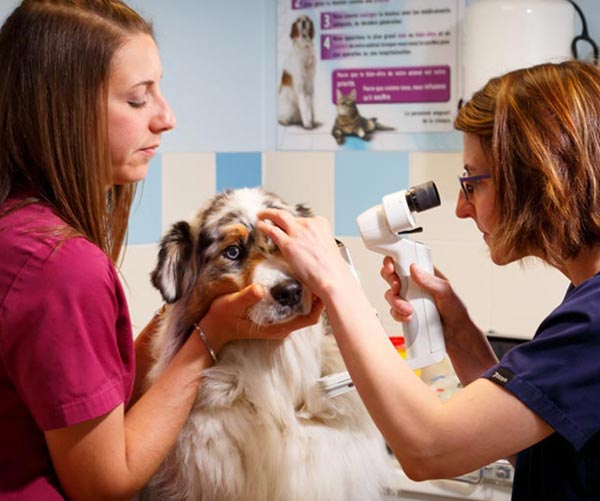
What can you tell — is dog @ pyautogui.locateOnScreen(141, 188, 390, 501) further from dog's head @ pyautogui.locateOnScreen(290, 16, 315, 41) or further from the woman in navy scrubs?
dog's head @ pyautogui.locateOnScreen(290, 16, 315, 41)

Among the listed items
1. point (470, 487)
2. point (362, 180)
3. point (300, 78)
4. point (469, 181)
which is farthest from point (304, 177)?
point (469, 181)

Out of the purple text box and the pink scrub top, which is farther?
the purple text box

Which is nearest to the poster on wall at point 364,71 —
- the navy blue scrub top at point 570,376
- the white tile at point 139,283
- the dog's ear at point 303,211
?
the white tile at point 139,283

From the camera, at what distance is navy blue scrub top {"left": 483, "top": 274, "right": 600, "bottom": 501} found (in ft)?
3.77

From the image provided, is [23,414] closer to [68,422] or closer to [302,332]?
[68,422]

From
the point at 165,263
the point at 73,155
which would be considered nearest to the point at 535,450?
the point at 165,263

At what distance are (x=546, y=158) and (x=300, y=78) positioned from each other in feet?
6.77

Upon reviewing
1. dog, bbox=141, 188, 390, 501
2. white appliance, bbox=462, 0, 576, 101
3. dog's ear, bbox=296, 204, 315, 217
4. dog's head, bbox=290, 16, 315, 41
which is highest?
dog's head, bbox=290, 16, 315, 41

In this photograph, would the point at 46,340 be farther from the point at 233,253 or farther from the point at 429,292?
the point at 429,292

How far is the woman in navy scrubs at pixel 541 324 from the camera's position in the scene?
45.6 inches

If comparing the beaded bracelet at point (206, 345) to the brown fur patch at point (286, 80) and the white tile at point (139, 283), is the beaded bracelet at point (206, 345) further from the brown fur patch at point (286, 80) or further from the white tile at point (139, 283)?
the brown fur patch at point (286, 80)

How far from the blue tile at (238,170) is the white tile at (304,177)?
56 mm

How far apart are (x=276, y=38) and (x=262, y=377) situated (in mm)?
2062

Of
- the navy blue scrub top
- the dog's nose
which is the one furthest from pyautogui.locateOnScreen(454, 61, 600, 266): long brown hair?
the dog's nose
